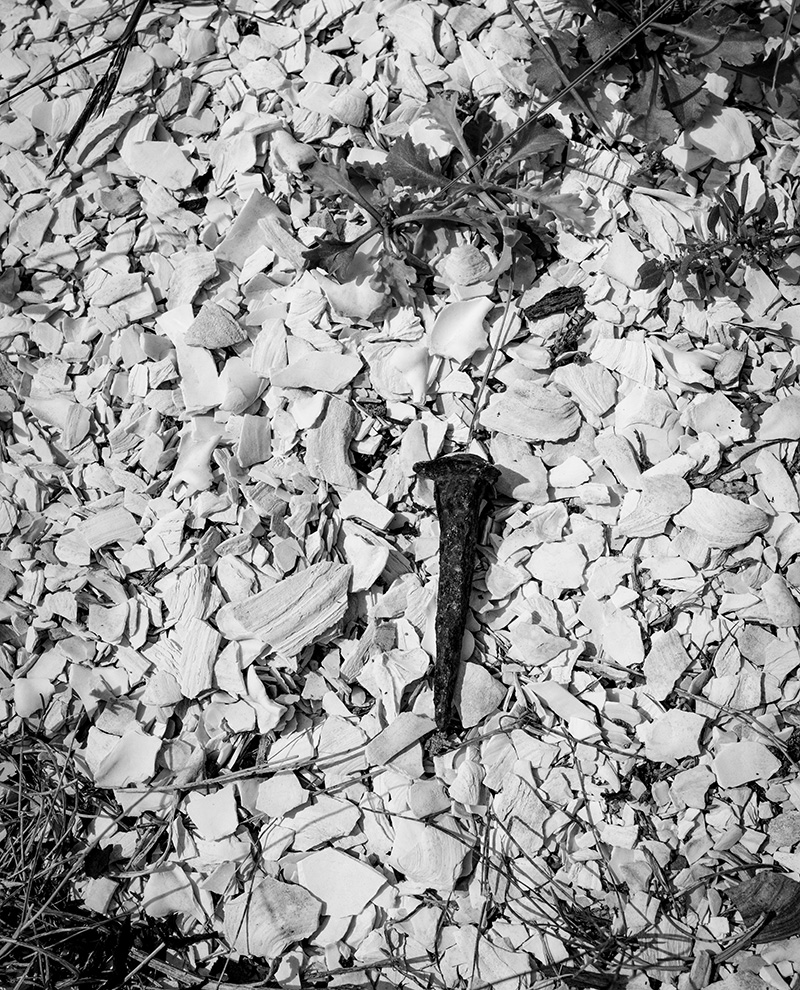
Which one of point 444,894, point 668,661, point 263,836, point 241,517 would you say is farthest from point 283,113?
point 444,894

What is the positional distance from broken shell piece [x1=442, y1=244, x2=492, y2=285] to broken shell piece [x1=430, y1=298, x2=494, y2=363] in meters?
0.04

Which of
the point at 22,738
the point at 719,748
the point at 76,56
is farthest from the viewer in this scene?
the point at 76,56

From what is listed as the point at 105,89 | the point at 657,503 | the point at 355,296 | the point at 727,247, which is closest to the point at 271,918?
the point at 657,503

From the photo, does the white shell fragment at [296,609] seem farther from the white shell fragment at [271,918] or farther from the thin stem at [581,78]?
the thin stem at [581,78]

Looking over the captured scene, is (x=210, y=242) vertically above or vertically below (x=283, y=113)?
below

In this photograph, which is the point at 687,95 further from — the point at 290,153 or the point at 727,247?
the point at 290,153

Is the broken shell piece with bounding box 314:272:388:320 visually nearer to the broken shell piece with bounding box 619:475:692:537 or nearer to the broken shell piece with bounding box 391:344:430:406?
the broken shell piece with bounding box 391:344:430:406

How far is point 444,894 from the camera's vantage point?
1252 millimetres

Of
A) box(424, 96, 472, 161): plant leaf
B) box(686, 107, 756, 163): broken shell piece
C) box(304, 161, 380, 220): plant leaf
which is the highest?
box(686, 107, 756, 163): broken shell piece

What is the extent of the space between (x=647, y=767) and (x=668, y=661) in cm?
18

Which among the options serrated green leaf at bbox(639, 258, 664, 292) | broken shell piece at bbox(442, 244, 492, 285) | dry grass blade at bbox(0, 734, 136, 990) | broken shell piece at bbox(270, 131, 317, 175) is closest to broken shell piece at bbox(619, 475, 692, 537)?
serrated green leaf at bbox(639, 258, 664, 292)

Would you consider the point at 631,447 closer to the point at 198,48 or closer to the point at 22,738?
the point at 198,48

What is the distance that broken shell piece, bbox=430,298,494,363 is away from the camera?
131 cm

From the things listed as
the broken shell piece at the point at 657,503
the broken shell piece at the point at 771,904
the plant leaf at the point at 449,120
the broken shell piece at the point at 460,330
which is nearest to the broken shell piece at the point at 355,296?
the broken shell piece at the point at 460,330
